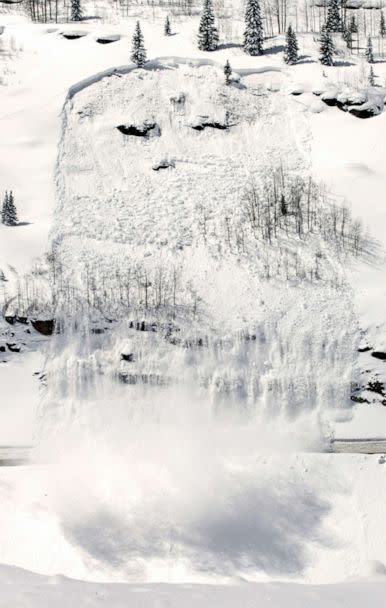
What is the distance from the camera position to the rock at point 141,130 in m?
42.8

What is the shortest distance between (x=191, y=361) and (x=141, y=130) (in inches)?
982

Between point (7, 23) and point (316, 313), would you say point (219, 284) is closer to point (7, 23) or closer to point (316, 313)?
point (316, 313)

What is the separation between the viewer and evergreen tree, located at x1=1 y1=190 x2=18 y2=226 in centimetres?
3334

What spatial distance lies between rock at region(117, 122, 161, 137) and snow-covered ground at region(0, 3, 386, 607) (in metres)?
0.54

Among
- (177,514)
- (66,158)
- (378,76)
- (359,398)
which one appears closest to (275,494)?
(177,514)

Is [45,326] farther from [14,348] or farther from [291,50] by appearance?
[291,50]

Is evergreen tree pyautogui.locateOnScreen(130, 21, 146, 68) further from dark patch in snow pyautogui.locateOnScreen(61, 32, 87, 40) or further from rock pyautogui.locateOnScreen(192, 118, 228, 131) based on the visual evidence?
dark patch in snow pyautogui.locateOnScreen(61, 32, 87, 40)

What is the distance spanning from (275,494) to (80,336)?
13.8m

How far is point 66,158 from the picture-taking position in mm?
40625

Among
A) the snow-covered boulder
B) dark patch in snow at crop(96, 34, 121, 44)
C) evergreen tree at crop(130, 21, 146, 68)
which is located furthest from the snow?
dark patch in snow at crop(96, 34, 121, 44)

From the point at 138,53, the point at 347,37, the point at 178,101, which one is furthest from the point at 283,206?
the point at 347,37

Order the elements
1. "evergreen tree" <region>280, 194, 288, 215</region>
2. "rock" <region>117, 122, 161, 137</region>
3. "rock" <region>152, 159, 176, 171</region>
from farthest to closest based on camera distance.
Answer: "rock" <region>117, 122, 161, 137</region>, "rock" <region>152, 159, 176, 171</region>, "evergreen tree" <region>280, 194, 288, 215</region>

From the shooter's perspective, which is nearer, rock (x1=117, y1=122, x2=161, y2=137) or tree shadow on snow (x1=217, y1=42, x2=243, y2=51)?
rock (x1=117, y1=122, x2=161, y2=137)

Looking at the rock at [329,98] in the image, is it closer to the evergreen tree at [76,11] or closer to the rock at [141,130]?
the rock at [141,130]
